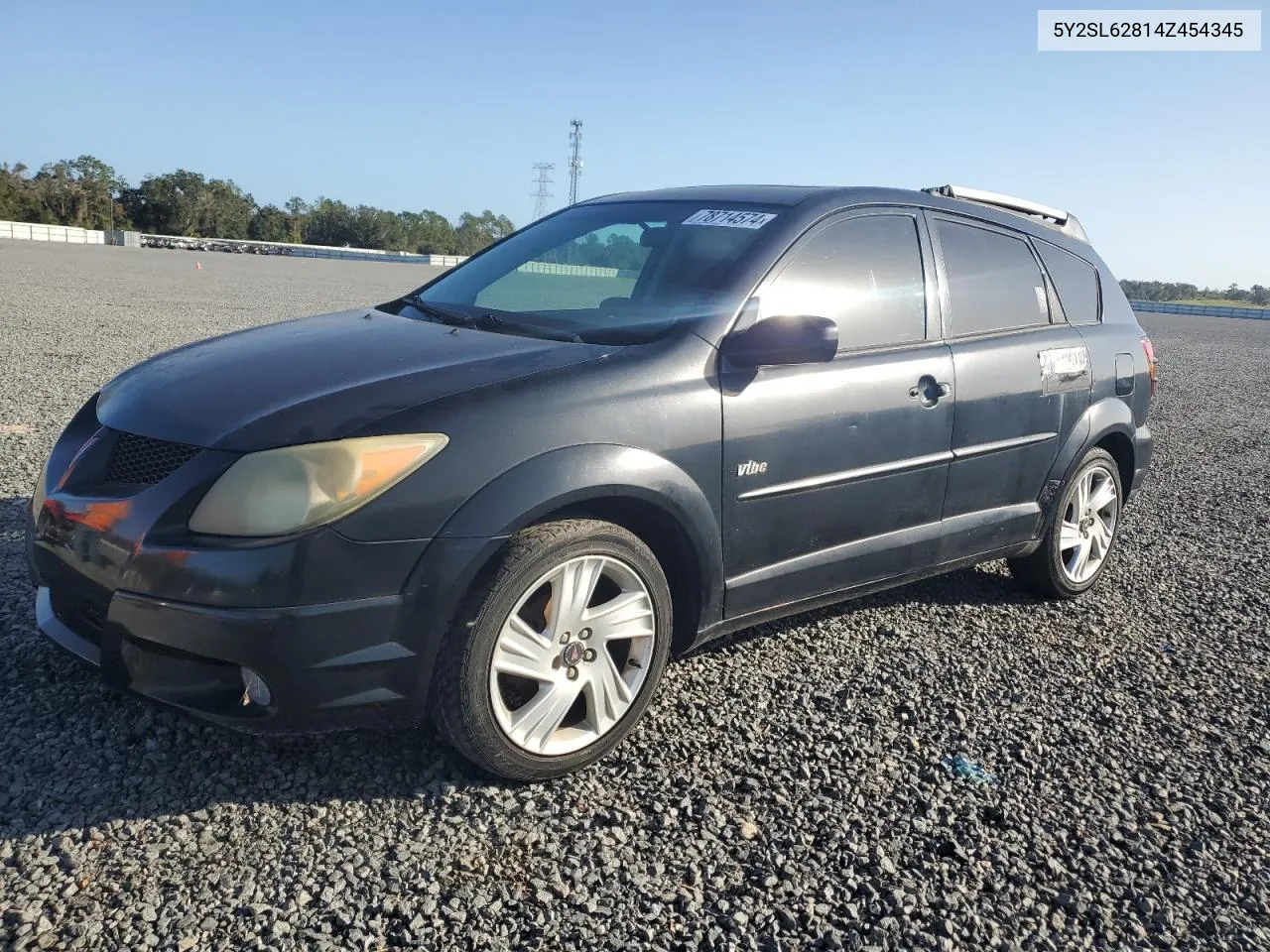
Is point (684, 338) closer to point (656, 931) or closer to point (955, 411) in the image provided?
point (955, 411)

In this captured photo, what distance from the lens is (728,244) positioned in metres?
3.59

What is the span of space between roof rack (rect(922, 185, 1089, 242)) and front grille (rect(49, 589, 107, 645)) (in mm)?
3500

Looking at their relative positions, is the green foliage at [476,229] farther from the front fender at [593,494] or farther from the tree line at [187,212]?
the front fender at [593,494]

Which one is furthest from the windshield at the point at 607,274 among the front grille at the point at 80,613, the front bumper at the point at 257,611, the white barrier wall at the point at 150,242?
the white barrier wall at the point at 150,242

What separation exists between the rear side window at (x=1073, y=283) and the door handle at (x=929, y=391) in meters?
1.21

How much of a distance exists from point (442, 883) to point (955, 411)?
8.36 feet

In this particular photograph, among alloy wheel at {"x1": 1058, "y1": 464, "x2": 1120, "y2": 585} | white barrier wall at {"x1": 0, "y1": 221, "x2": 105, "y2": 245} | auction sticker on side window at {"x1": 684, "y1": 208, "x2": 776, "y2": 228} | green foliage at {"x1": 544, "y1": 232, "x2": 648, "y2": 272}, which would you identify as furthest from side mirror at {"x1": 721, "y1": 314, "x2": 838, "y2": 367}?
white barrier wall at {"x1": 0, "y1": 221, "x2": 105, "y2": 245}

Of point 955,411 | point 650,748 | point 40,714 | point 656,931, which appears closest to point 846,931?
point 656,931

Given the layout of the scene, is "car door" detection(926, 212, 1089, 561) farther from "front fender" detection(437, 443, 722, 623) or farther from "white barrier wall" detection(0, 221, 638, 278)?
"white barrier wall" detection(0, 221, 638, 278)

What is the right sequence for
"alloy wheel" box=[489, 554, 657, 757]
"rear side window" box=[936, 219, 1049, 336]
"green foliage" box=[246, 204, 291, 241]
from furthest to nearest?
"green foliage" box=[246, 204, 291, 241] < "rear side window" box=[936, 219, 1049, 336] < "alloy wheel" box=[489, 554, 657, 757]

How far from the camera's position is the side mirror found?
316 centimetres

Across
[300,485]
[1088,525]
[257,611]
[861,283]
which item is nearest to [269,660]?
[257,611]

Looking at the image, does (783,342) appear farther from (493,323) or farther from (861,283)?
(493,323)

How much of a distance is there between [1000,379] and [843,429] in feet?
3.33
